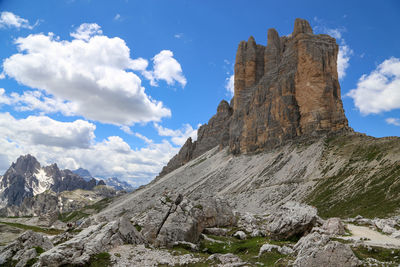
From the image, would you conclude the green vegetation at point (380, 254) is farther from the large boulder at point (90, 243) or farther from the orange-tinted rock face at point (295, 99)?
the orange-tinted rock face at point (295, 99)

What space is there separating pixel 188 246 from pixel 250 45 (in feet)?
460

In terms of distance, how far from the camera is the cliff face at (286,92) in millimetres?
95000

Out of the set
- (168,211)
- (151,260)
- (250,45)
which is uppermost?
(250,45)

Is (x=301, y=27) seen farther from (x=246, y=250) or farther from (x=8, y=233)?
(x=8, y=233)

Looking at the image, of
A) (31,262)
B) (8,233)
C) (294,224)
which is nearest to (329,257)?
(294,224)

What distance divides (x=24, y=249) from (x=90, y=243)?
5.68 m

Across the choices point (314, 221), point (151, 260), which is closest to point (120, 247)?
point (151, 260)

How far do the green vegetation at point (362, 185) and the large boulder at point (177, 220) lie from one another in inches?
892

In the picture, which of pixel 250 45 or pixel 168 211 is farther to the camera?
pixel 250 45

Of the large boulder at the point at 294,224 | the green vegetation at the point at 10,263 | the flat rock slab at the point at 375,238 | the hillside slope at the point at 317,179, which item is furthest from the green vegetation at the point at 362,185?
the green vegetation at the point at 10,263

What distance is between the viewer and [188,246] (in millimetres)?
22375

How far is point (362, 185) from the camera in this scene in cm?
5081

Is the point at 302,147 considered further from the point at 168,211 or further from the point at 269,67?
the point at 168,211

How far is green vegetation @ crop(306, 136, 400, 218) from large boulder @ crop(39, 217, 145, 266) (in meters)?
31.8
